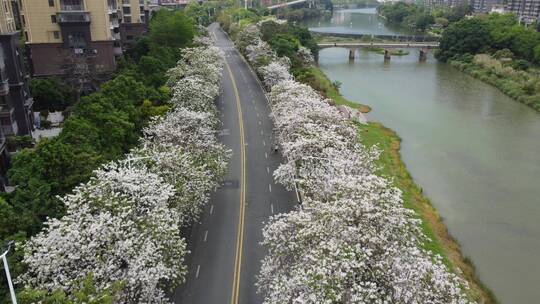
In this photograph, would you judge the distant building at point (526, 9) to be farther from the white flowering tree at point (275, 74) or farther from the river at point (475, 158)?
the white flowering tree at point (275, 74)

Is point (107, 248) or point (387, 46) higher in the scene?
point (387, 46)

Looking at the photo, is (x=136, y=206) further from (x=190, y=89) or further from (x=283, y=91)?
Answer: (x=283, y=91)

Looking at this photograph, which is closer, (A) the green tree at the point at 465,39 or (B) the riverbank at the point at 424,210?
(B) the riverbank at the point at 424,210

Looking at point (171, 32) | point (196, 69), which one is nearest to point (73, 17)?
point (196, 69)

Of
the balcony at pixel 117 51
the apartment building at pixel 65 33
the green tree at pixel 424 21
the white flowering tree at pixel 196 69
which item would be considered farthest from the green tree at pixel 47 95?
the green tree at pixel 424 21

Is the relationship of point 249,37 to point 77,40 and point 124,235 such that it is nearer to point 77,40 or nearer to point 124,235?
point 77,40

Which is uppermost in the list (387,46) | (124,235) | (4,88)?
(4,88)

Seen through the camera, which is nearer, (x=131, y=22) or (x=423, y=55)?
(x=131, y=22)
